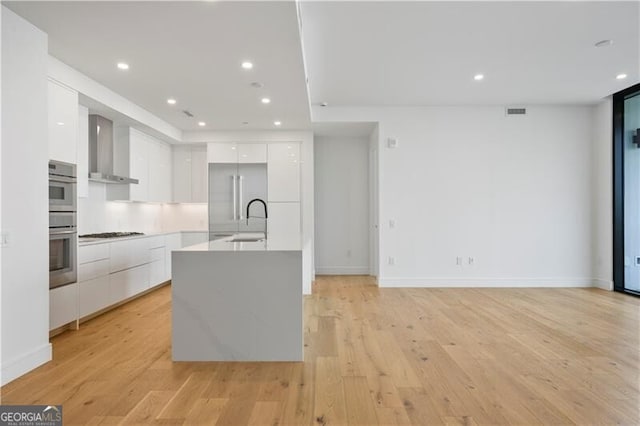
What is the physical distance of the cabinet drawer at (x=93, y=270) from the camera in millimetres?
3617

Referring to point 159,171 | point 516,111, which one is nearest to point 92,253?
point 159,171

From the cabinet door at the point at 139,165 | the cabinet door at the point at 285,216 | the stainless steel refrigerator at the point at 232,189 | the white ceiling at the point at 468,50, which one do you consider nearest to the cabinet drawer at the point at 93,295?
the cabinet door at the point at 139,165

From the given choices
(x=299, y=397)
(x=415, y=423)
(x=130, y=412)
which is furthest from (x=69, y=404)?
(x=415, y=423)

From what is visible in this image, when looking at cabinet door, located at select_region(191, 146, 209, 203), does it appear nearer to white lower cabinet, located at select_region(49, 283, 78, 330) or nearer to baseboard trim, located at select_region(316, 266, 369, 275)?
baseboard trim, located at select_region(316, 266, 369, 275)

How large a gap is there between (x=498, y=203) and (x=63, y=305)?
5843mm

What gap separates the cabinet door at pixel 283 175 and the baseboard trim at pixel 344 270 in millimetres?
1551

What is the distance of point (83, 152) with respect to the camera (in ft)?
14.1

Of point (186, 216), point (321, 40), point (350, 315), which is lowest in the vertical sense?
point (350, 315)

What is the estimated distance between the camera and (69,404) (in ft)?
6.90

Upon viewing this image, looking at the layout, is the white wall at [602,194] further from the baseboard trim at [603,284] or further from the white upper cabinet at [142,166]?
the white upper cabinet at [142,166]

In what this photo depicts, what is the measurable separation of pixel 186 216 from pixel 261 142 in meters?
2.08

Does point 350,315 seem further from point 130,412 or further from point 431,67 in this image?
point 431,67

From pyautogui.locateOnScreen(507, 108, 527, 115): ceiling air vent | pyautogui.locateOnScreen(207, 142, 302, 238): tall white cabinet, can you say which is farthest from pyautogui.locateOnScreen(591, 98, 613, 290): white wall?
pyautogui.locateOnScreen(207, 142, 302, 238): tall white cabinet

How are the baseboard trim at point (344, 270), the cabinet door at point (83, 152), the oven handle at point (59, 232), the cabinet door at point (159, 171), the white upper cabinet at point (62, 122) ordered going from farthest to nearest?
1. the baseboard trim at point (344, 270)
2. the cabinet door at point (159, 171)
3. the cabinet door at point (83, 152)
4. the white upper cabinet at point (62, 122)
5. the oven handle at point (59, 232)
